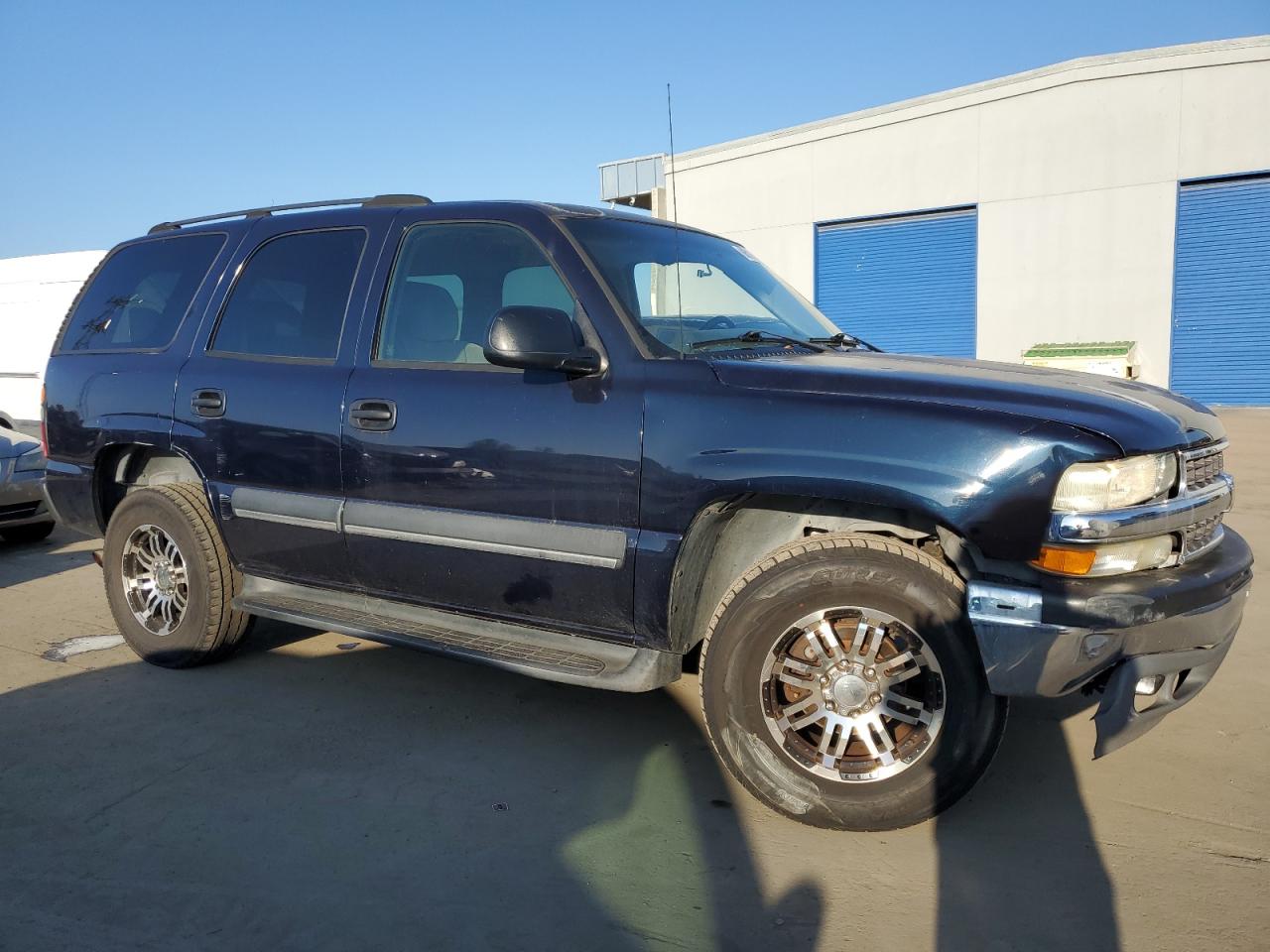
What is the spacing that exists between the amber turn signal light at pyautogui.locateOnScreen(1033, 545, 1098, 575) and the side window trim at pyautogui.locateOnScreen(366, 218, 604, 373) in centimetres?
154

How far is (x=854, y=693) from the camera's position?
296 centimetres

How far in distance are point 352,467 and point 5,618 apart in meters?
3.17

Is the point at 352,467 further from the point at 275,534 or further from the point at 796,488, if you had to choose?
the point at 796,488

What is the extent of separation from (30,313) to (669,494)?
49.0ft

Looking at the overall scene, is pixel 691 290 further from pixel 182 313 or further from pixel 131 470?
pixel 131 470

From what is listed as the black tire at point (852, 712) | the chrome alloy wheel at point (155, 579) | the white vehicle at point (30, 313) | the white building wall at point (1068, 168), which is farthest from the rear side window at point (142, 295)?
the white building wall at point (1068, 168)

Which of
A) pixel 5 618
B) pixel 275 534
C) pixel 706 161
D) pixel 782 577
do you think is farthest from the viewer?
pixel 706 161

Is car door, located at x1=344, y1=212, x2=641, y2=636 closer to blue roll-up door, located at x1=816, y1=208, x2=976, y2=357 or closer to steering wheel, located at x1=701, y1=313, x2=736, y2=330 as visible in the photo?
steering wheel, located at x1=701, y1=313, x2=736, y2=330

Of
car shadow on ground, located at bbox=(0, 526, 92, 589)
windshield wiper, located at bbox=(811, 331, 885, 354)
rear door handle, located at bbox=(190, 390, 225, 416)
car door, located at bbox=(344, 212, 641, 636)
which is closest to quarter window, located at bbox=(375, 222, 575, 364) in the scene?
car door, located at bbox=(344, 212, 641, 636)

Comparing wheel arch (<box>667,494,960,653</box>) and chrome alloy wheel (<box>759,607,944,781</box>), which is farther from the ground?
wheel arch (<box>667,494,960,653</box>)

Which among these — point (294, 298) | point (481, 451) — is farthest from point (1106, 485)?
point (294, 298)

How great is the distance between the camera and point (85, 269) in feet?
46.1

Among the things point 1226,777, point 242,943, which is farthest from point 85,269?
point 1226,777

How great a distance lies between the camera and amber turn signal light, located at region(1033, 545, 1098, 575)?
→ 2637 millimetres
